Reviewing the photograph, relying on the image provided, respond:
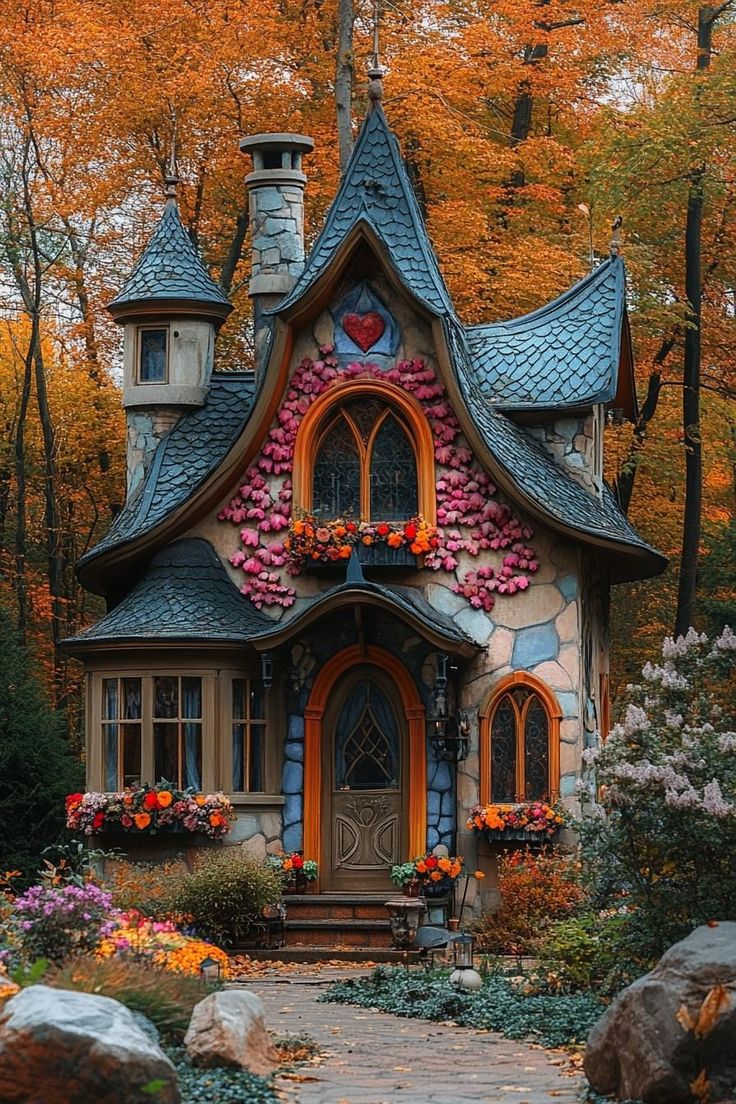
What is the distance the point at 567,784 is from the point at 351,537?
3.05 m

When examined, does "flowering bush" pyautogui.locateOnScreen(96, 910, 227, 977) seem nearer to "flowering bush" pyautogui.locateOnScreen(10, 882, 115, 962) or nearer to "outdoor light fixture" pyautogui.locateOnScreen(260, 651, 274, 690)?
"flowering bush" pyautogui.locateOnScreen(10, 882, 115, 962)

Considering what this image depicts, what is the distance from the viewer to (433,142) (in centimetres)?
2789

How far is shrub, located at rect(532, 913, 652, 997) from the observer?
12.5 metres

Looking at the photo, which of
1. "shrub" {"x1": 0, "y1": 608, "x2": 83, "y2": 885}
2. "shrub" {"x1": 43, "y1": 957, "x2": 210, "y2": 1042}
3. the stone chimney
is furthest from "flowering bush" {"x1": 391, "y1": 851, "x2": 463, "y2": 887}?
"shrub" {"x1": 43, "y1": 957, "x2": 210, "y2": 1042}

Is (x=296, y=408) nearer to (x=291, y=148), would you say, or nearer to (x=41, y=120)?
(x=291, y=148)

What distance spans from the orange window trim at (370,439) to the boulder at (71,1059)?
35.0ft

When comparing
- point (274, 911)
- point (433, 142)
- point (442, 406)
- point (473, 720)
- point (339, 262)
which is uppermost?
point (433, 142)

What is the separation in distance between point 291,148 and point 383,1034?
11.5 meters

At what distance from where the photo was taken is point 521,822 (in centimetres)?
1792

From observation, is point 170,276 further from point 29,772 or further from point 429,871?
point 429,871

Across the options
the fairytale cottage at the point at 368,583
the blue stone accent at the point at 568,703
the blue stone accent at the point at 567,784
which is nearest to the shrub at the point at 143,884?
the fairytale cottage at the point at 368,583

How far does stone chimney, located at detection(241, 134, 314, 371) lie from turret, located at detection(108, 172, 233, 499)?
465 mm

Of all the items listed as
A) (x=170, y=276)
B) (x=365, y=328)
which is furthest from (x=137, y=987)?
(x=170, y=276)

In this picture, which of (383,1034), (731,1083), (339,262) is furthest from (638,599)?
(731,1083)
